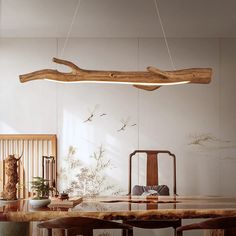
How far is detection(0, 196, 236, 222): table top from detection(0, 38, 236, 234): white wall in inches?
77.6

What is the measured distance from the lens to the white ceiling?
14.3 feet

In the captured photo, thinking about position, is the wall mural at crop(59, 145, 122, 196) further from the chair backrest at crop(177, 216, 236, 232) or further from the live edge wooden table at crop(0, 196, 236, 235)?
the chair backrest at crop(177, 216, 236, 232)

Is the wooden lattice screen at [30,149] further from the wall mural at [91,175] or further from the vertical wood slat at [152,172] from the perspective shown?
the vertical wood slat at [152,172]

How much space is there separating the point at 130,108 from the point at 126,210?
2.62 meters

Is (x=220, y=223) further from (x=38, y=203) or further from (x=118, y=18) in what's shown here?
(x=118, y=18)

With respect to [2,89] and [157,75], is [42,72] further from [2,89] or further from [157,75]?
[2,89]

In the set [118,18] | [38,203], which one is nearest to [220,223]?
[38,203]

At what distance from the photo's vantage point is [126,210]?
10.3ft

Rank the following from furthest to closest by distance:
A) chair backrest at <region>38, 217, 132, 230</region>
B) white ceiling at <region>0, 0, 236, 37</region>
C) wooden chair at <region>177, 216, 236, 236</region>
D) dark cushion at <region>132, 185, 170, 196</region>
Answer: dark cushion at <region>132, 185, 170, 196</region> < white ceiling at <region>0, 0, 236, 37</region> < wooden chair at <region>177, 216, 236, 236</region> < chair backrest at <region>38, 217, 132, 230</region>

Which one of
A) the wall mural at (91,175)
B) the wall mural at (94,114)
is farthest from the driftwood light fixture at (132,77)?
the wall mural at (91,175)

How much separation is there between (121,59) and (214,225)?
3699mm

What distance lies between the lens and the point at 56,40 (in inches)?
224

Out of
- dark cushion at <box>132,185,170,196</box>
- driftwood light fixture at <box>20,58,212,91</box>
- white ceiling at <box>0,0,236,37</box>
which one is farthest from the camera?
dark cushion at <box>132,185,170,196</box>

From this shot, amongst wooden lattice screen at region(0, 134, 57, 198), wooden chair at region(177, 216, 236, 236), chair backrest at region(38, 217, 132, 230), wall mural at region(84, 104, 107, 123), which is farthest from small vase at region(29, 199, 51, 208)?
wall mural at region(84, 104, 107, 123)
